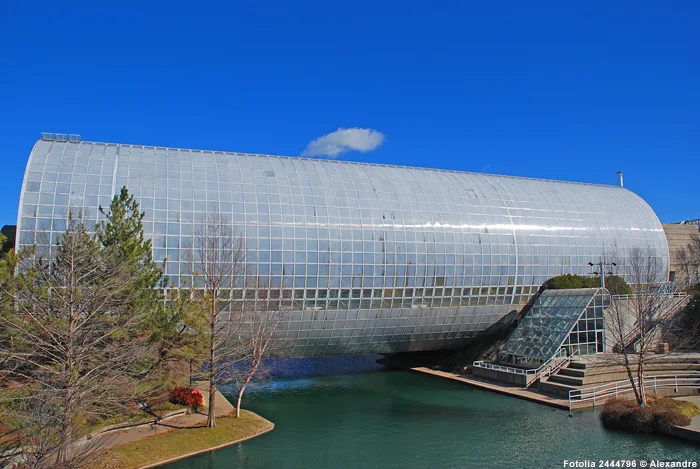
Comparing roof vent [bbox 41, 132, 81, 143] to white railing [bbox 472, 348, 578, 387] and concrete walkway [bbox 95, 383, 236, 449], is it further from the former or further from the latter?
white railing [bbox 472, 348, 578, 387]

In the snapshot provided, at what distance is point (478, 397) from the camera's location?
42844 mm

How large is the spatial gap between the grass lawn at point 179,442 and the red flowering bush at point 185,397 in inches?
87.5

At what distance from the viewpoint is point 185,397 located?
35.3 m

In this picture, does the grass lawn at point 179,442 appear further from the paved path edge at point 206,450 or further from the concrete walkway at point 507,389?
the concrete walkway at point 507,389

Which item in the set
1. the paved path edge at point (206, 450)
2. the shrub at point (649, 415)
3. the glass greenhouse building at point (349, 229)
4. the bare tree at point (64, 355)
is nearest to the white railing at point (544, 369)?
the glass greenhouse building at point (349, 229)

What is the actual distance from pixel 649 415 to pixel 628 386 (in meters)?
10.1

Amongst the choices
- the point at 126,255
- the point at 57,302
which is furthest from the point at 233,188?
the point at 57,302

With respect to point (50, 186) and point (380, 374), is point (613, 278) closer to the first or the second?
point (380, 374)

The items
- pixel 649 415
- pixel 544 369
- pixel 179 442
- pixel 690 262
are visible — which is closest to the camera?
pixel 179 442

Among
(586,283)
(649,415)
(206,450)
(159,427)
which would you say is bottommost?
(206,450)

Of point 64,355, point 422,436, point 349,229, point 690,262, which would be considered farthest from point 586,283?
point 64,355

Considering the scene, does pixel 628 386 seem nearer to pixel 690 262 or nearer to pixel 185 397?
pixel 185 397

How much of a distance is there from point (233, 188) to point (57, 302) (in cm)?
2795

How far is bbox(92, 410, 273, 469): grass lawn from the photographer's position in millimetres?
26469
